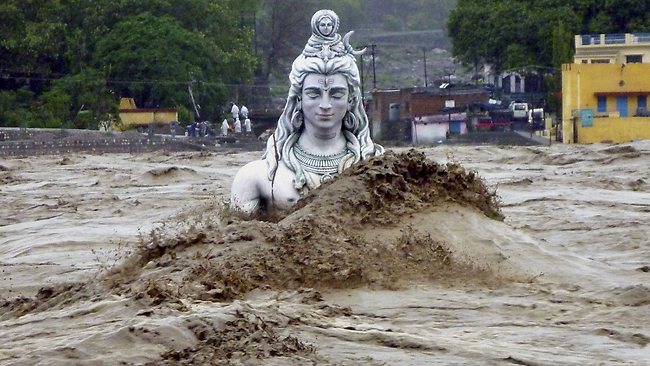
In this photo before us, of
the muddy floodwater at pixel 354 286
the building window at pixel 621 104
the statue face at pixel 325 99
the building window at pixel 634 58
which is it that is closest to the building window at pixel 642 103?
the building window at pixel 621 104

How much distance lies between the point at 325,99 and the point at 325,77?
0.15 m

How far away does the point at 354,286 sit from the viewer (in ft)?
30.2

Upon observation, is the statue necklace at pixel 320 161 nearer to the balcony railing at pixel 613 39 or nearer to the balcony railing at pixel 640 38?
the balcony railing at pixel 613 39

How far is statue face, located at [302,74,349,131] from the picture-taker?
1150cm

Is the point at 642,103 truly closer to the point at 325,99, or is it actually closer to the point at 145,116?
the point at 145,116

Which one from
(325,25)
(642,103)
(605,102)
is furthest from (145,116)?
(325,25)

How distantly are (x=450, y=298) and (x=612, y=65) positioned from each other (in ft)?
125

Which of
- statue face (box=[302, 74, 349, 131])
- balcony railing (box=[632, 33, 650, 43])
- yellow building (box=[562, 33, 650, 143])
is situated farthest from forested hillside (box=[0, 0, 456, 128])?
statue face (box=[302, 74, 349, 131])

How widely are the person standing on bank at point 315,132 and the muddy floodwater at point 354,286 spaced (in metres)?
0.24

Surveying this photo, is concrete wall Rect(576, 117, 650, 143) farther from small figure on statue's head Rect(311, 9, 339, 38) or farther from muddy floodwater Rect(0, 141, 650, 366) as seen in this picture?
small figure on statue's head Rect(311, 9, 339, 38)

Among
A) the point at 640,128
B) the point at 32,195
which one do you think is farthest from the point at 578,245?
the point at 640,128

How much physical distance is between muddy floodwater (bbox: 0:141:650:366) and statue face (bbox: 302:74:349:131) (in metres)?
0.79

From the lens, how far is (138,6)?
6116cm

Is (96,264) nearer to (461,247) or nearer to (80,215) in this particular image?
(461,247)
